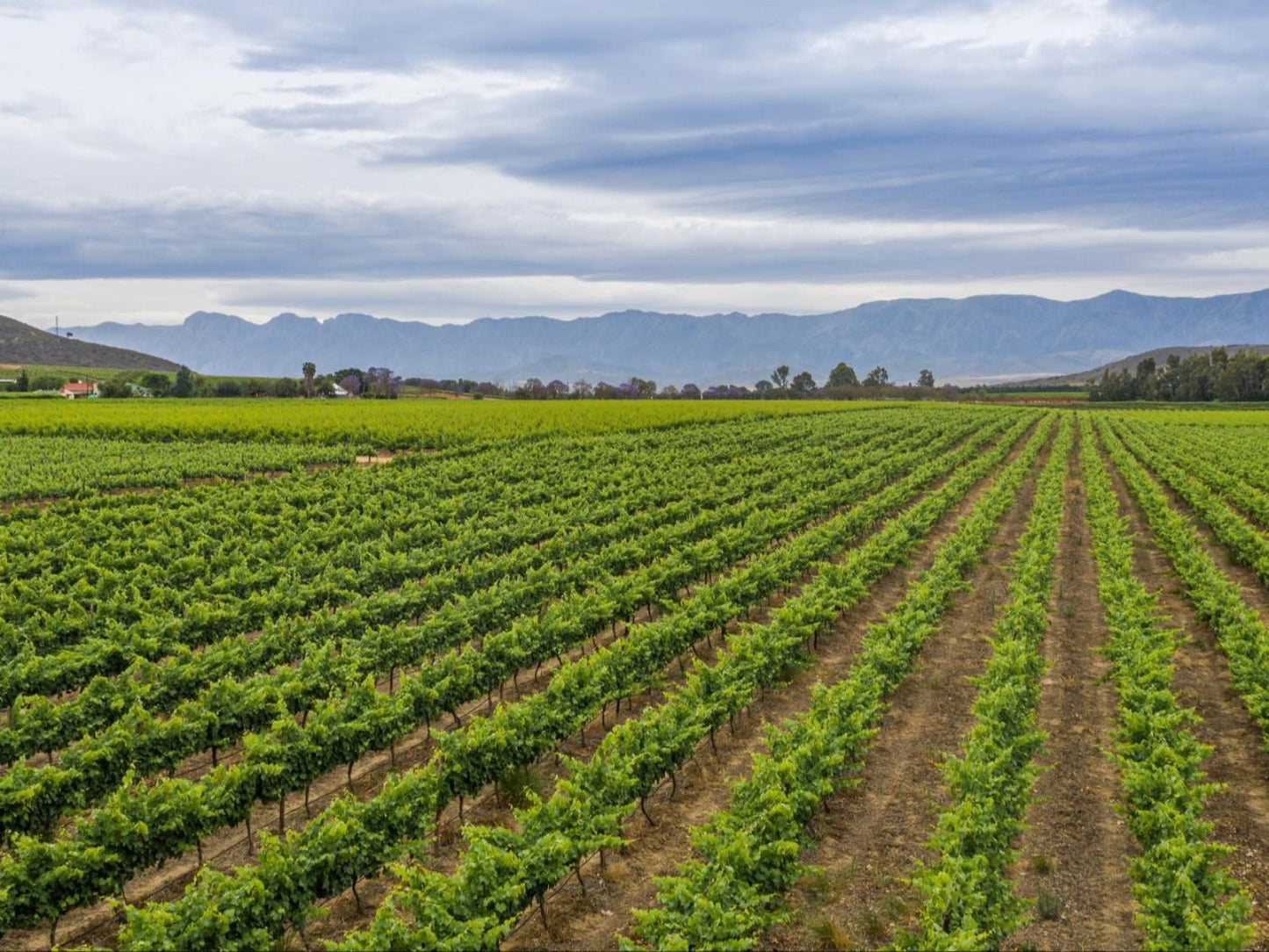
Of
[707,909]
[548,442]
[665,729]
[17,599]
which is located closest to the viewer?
[707,909]

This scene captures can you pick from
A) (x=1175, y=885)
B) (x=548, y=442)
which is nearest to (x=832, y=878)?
(x=1175, y=885)

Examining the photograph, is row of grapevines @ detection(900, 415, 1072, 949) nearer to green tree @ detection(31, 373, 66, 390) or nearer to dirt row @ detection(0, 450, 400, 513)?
dirt row @ detection(0, 450, 400, 513)

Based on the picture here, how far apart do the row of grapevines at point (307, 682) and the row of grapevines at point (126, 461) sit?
1651 centimetres

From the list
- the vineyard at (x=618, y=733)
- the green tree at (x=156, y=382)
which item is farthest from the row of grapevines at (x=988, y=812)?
the green tree at (x=156, y=382)

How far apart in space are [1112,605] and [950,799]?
7473 millimetres

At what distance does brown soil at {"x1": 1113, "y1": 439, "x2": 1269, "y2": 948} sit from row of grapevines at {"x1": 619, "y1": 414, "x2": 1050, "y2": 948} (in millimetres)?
3569

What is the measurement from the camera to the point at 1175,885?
7.29 metres

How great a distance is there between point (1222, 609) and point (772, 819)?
36.0 ft

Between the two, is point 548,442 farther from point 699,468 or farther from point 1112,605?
point 1112,605

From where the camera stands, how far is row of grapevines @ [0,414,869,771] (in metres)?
10.4

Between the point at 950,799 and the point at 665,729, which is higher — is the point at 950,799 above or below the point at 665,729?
below

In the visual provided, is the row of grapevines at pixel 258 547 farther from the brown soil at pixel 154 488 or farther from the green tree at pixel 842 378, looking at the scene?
the green tree at pixel 842 378

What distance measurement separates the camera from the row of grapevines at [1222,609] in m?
12.0

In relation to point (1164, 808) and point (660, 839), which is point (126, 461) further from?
point (1164, 808)
